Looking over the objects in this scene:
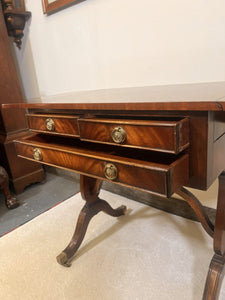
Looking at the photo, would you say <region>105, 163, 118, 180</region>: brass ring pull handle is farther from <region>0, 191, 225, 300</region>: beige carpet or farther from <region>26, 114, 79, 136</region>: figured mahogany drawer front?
<region>0, 191, 225, 300</region>: beige carpet

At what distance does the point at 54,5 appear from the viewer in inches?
51.3

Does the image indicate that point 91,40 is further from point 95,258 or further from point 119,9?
point 95,258

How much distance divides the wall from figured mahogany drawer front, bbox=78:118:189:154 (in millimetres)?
375

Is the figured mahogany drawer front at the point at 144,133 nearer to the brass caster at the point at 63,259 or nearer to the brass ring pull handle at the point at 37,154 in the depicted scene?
the brass ring pull handle at the point at 37,154

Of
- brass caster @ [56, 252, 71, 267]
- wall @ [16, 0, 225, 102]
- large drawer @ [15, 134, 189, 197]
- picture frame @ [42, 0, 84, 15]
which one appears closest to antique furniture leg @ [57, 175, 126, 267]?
brass caster @ [56, 252, 71, 267]

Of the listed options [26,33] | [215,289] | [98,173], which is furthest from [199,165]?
[26,33]

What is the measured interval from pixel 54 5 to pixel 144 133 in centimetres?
117

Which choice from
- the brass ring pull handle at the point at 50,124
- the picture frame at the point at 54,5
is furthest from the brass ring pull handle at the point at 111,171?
the picture frame at the point at 54,5

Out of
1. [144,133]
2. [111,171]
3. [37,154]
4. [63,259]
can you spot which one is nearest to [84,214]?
[63,259]

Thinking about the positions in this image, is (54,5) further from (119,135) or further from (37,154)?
(119,135)

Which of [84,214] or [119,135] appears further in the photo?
[84,214]

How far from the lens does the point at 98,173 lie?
63cm

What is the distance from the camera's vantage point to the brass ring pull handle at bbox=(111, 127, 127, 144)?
55 cm

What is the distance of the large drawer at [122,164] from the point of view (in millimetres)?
500
